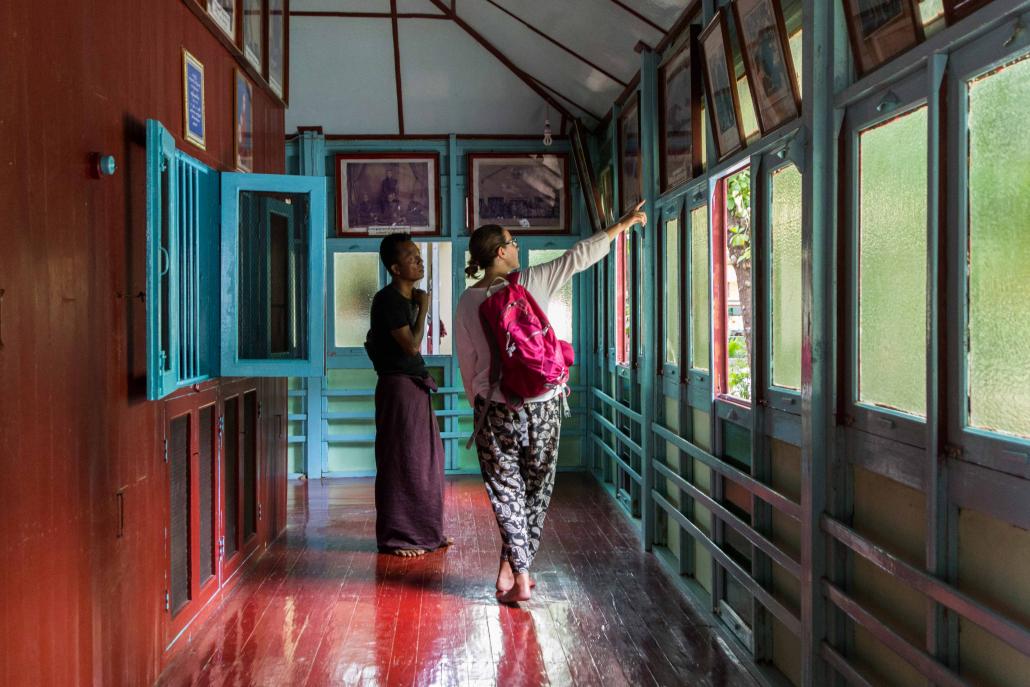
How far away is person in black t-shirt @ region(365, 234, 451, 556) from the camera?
185 inches

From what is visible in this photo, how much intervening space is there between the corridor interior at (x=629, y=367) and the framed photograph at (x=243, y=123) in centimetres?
3

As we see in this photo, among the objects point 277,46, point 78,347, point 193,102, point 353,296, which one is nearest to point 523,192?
point 353,296

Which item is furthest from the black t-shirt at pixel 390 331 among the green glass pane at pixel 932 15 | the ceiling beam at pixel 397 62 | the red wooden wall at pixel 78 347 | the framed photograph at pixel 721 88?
the green glass pane at pixel 932 15

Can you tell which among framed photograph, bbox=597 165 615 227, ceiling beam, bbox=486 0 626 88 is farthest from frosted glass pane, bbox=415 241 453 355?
ceiling beam, bbox=486 0 626 88

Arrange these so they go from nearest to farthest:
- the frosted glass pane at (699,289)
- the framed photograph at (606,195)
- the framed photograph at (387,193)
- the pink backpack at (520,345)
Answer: the pink backpack at (520,345) < the frosted glass pane at (699,289) < the framed photograph at (606,195) < the framed photograph at (387,193)

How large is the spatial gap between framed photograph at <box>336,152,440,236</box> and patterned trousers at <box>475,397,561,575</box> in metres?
3.73

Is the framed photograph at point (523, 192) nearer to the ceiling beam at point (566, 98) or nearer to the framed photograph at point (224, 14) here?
the ceiling beam at point (566, 98)

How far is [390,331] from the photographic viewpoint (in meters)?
4.66

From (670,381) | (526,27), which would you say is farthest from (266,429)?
(526,27)

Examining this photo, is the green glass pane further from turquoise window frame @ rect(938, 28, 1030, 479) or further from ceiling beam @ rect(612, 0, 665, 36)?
ceiling beam @ rect(612, 0, 665, 36)

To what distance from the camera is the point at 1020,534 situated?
1.74 meters

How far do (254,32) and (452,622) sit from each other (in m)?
2.99

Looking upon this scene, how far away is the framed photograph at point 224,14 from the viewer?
3779mm

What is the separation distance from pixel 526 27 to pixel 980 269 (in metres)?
4.41
